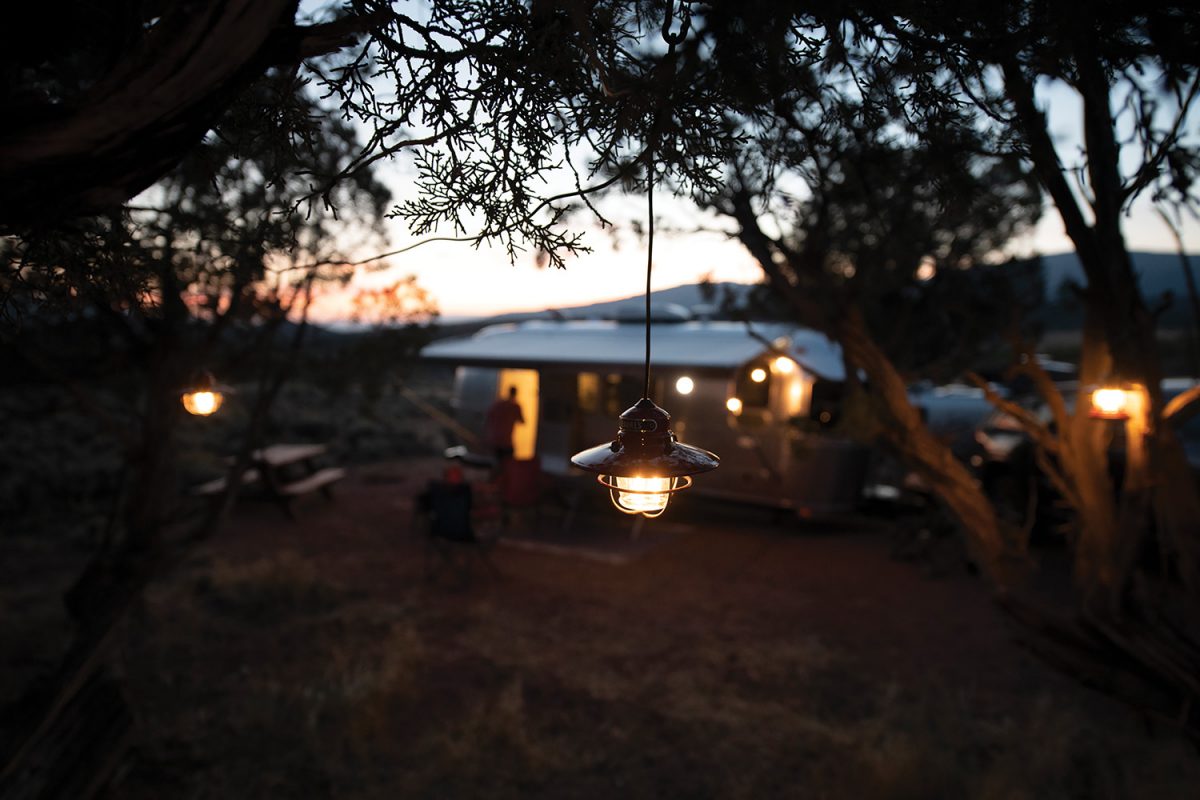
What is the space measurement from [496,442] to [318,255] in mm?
4586

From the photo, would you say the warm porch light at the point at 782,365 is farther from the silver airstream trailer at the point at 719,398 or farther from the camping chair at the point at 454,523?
the camping chair at the point at 454,523

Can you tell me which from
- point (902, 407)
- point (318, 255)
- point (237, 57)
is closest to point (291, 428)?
point (318, 255)

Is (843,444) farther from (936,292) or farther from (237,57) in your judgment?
(237,57)

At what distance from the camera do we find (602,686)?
5.65m

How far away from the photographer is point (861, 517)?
1116 centimetres

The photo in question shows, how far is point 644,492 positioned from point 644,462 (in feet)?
0.28

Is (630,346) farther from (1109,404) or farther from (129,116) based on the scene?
(129,116)

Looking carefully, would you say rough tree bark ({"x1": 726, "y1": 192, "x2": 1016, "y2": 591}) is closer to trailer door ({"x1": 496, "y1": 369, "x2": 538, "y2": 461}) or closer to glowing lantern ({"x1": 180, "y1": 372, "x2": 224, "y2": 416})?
glowing lantern ({"x1": 180, "y1": 372, "x2": 224, "y2": 416})

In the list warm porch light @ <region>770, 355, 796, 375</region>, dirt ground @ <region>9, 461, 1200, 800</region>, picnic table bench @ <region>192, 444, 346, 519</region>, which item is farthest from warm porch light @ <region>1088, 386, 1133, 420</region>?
picnic table bench @ <region>192, 444, 346, 519</region>

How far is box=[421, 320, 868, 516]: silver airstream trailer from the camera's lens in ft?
32.1

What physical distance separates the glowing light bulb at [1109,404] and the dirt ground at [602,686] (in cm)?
188

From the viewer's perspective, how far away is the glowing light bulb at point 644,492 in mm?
2145

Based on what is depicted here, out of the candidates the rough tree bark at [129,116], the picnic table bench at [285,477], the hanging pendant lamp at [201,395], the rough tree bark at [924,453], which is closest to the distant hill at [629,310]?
the picnic table bench at [285,477]

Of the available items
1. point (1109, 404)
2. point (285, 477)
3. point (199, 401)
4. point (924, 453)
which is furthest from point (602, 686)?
point (285, 477)
